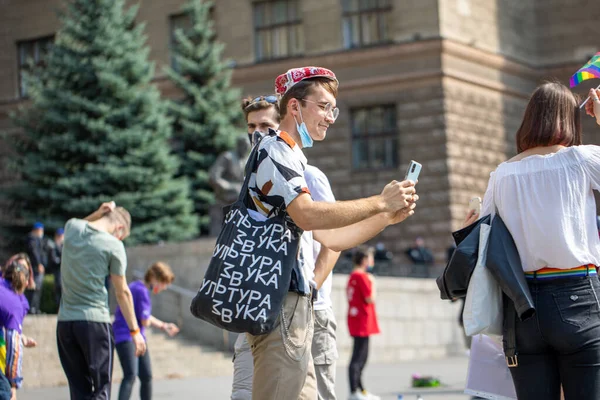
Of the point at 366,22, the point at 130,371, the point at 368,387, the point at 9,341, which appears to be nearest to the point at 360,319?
the point at 368,387

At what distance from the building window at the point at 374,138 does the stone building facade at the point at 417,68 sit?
3 centimetres

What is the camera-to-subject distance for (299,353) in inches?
182

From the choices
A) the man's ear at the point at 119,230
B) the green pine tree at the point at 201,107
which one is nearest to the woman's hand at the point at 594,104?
the man's ear at the point at 119,230

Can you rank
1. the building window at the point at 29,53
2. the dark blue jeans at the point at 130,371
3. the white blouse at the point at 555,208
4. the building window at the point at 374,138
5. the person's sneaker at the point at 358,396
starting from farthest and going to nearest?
the building window at the point at 29,53 < the building window at the point at 374,138 < the person's sneaker at the point at 358,396 < the dark blue jeans at the point at 130,371 < the white blouse at the point at 555,208

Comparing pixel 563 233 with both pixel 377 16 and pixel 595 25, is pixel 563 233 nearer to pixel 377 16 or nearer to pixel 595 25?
pixel 377 16

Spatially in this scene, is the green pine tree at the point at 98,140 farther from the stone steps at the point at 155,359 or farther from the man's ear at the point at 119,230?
the man's ear at the point at 119,230

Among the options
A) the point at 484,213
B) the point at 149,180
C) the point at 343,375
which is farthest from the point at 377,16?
the point at 484,213

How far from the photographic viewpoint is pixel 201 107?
29188mm

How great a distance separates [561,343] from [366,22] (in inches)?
1035

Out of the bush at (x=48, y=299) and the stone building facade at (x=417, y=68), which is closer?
the bush at (x=48, y=299)

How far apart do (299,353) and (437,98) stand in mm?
24678

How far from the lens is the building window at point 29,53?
35406 mm

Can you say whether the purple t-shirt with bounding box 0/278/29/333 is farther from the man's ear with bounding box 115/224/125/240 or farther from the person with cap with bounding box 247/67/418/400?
the person with cap with bounding box 247/67/418/400

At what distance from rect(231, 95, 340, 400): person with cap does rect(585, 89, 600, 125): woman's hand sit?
1352 mm
